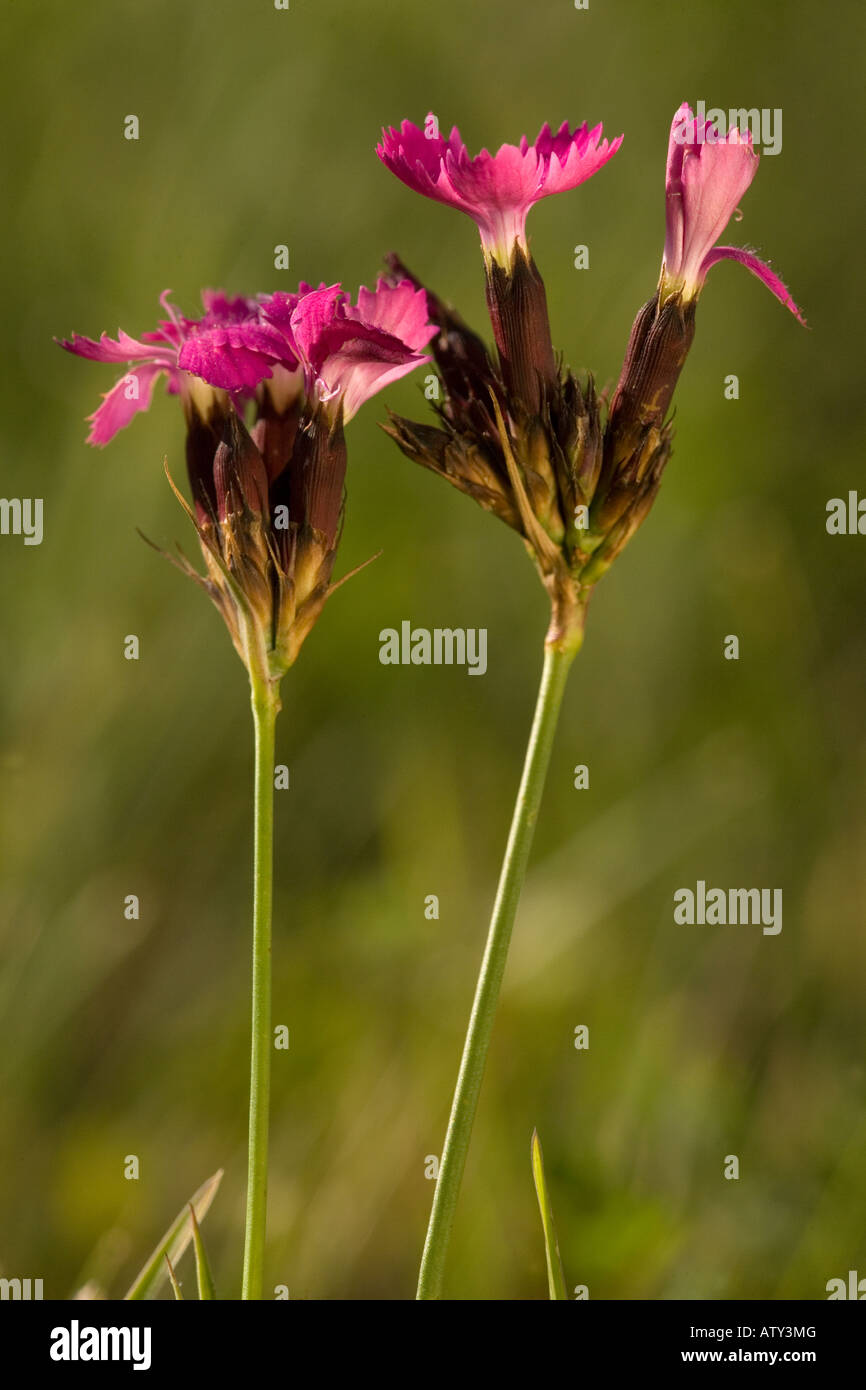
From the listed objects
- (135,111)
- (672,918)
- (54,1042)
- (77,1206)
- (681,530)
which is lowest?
(77,1206)

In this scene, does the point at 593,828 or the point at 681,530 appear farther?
the point at 681,530

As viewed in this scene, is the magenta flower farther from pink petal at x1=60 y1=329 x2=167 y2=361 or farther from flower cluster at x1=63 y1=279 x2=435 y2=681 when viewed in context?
pink petal at x1=60 y1=329 x2=167 y2=361

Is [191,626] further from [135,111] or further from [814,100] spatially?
[814,100]

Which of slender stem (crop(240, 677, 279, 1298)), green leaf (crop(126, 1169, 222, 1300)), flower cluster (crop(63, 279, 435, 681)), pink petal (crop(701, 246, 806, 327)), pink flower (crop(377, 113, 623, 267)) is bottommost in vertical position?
green leaf (crop(126, 1169, 222, 1300))

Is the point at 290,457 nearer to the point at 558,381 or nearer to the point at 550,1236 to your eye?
the point at 558,381

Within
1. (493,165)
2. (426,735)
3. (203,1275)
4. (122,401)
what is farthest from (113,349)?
(426,735)

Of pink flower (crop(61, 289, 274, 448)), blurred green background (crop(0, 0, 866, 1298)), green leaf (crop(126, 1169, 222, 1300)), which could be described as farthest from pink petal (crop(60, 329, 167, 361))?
blurred green background (crop(0, 0, 866, 1298))
